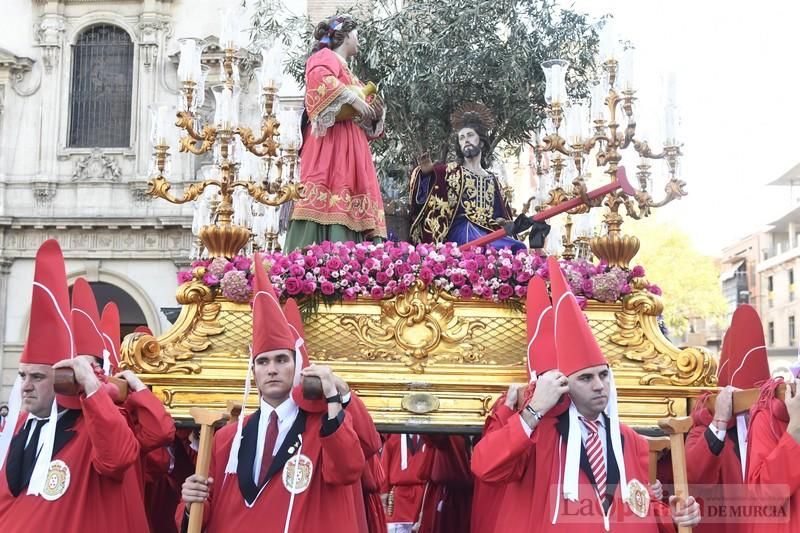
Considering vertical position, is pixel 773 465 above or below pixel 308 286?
below

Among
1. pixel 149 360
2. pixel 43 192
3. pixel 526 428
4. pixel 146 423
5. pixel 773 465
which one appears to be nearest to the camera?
pixel 773 465

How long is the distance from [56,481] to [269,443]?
0.93 meters

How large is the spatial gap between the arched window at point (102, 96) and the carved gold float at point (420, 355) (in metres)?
17.8

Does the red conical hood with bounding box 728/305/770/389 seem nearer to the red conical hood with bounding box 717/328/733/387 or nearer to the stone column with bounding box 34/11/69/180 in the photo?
the red conical hood with bounding box 717/328/733/387

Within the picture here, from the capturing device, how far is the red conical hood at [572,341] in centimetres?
401

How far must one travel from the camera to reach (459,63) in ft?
47.5

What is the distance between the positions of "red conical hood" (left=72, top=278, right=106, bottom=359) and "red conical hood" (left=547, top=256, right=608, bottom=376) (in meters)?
2.47

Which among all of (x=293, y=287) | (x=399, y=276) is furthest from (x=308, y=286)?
(x=399, y=276)

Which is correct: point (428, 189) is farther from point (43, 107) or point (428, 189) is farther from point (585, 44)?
point (43, 107)

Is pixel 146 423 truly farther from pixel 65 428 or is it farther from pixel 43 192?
pixel 43 192

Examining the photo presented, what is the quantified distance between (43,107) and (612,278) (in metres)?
19.6

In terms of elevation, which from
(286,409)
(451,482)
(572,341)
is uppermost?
(572,341)

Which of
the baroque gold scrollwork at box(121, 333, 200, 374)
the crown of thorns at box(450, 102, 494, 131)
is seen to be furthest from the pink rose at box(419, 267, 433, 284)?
the crown of thorns at box(450, 102, 494, 131)

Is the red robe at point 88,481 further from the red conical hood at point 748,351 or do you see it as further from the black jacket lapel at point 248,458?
the red conical hood at point 748,351
